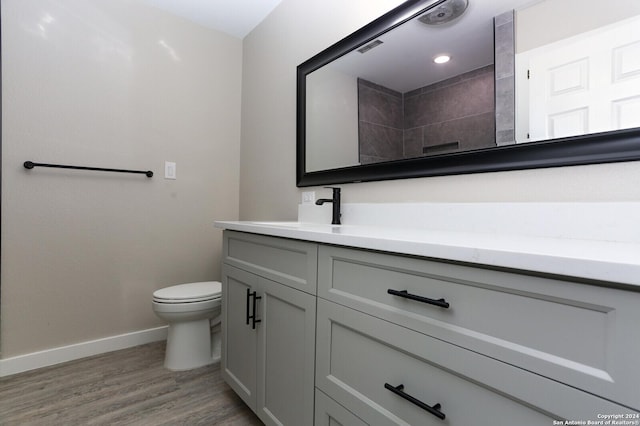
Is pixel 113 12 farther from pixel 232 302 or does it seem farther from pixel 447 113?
pixel 447 113

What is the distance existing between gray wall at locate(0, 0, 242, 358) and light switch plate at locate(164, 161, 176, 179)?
0.11 feet

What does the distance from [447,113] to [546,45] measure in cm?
35

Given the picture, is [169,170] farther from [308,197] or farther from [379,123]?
[379,123]

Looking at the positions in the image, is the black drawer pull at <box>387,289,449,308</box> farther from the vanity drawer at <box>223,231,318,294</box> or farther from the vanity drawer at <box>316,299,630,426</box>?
the vanity drawer at <box>223,231,318,294</box>

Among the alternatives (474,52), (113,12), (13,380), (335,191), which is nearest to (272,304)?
(335,191)

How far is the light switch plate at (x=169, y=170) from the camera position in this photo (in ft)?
7.39

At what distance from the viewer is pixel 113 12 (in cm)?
203

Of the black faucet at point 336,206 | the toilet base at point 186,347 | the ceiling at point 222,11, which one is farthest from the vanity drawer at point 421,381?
the ceiling at point 222,11

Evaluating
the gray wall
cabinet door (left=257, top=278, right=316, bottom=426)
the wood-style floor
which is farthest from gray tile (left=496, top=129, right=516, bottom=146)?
the gray wall

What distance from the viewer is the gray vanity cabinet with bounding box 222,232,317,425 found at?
3.36 ft

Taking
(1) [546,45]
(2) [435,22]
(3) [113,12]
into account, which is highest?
(3) [113,12]

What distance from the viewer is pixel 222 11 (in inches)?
87.0

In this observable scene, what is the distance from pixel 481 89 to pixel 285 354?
1.17 m

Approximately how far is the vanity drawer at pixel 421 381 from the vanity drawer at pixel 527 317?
0.02 m
